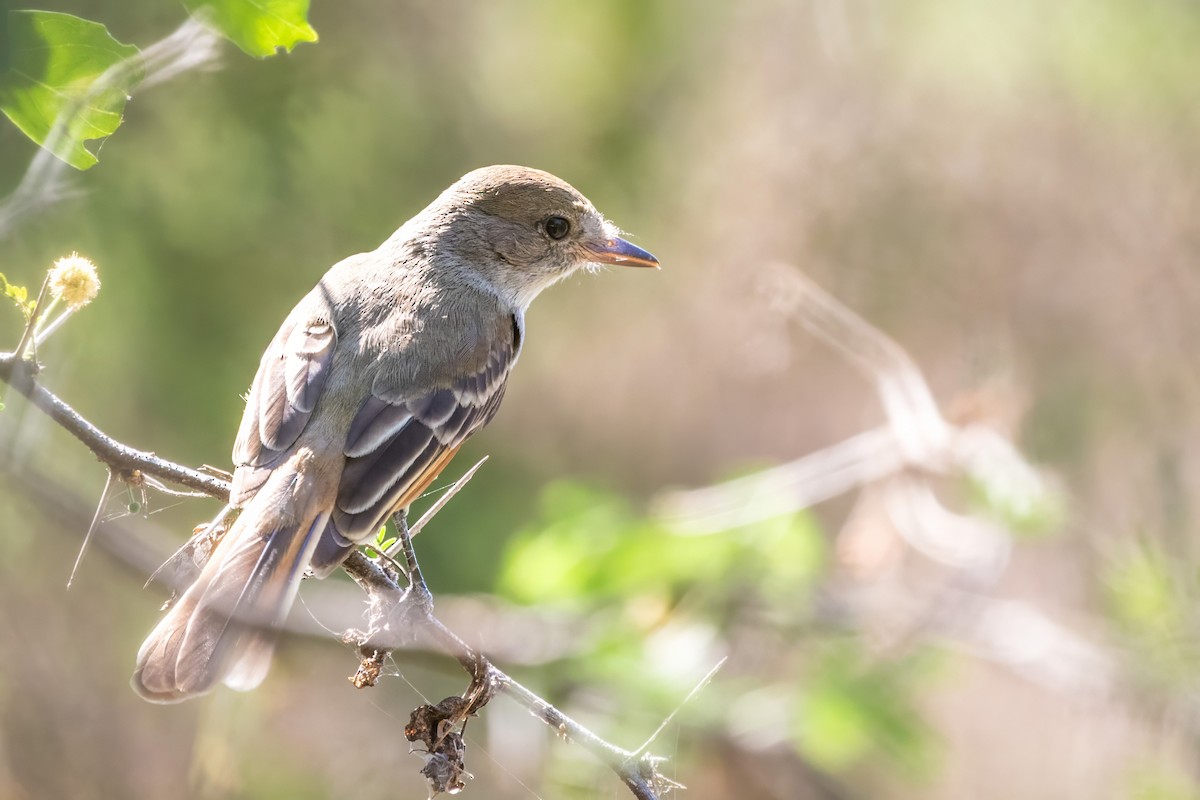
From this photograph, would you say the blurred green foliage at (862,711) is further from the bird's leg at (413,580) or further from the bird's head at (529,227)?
the bird's leg at (413,580)

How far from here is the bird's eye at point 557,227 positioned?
5070 millimetres

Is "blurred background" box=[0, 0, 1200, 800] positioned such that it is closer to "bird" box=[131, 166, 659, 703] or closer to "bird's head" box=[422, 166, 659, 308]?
"bird" box=[131, 166, 659, 703]

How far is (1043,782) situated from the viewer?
368 inches

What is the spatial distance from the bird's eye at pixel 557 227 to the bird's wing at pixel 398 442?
2.91 feet

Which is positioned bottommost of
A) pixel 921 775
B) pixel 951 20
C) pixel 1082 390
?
pixel 921 775

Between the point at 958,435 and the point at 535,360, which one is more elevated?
the point at 535,360

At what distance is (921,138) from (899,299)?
1035mm

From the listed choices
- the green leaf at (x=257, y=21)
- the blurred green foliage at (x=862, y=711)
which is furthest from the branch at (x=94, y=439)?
the blurred green foliage at (x=862, y=711)

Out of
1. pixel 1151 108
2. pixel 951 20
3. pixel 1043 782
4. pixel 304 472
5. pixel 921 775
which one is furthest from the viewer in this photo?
pixel 1043 782

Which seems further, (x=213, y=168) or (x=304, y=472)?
(x=213, y=168)

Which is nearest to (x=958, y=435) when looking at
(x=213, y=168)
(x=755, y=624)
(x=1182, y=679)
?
(x=755, y=624)

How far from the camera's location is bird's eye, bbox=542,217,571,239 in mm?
5070

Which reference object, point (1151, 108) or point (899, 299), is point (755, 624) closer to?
point (899, 299)

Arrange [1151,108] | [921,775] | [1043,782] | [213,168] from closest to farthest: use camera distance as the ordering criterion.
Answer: [921,775] < [213,168] < [1151,108] < [1043,782]
